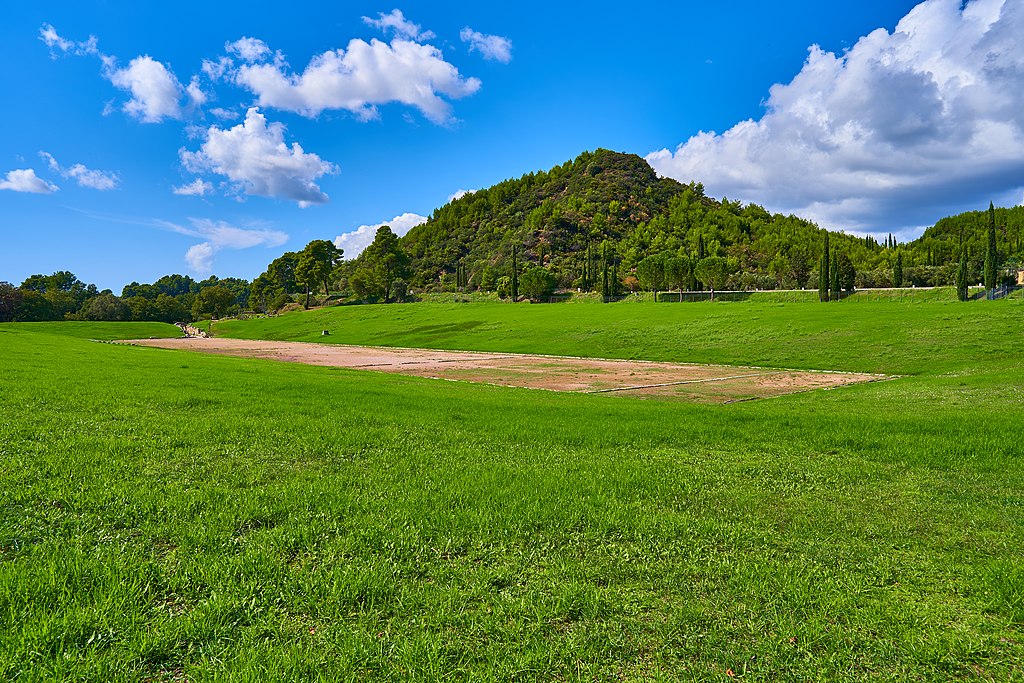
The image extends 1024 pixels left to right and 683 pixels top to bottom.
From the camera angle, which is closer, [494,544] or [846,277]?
[494,544]

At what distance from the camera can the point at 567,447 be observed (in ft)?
28.8

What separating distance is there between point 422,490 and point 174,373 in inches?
496

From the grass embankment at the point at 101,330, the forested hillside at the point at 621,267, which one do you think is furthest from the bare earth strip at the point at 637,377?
the grass embankment at the point at 101,330

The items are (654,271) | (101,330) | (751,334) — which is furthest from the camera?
(654,271)

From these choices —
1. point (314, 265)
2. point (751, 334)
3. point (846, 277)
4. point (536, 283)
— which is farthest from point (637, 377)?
point (314, 265)

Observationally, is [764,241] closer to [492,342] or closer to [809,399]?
[492,342]

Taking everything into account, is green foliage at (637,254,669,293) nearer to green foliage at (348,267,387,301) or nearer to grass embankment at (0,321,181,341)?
green foliage at (348,267,387,301)

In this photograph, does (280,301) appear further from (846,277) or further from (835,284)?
(846,277)

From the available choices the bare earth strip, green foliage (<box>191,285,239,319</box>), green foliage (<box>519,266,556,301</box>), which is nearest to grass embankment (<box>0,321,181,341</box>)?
green foliage (<box>191,285,239,319</box>)

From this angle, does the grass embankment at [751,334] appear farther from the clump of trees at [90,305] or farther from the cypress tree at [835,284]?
the clump of trees at [90,305]

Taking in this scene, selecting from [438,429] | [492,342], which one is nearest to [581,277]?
[492,342]

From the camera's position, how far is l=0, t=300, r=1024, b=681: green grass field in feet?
11.0

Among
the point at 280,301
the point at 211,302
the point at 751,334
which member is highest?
the point at 211,302

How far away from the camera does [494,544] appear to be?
15.9 feet
